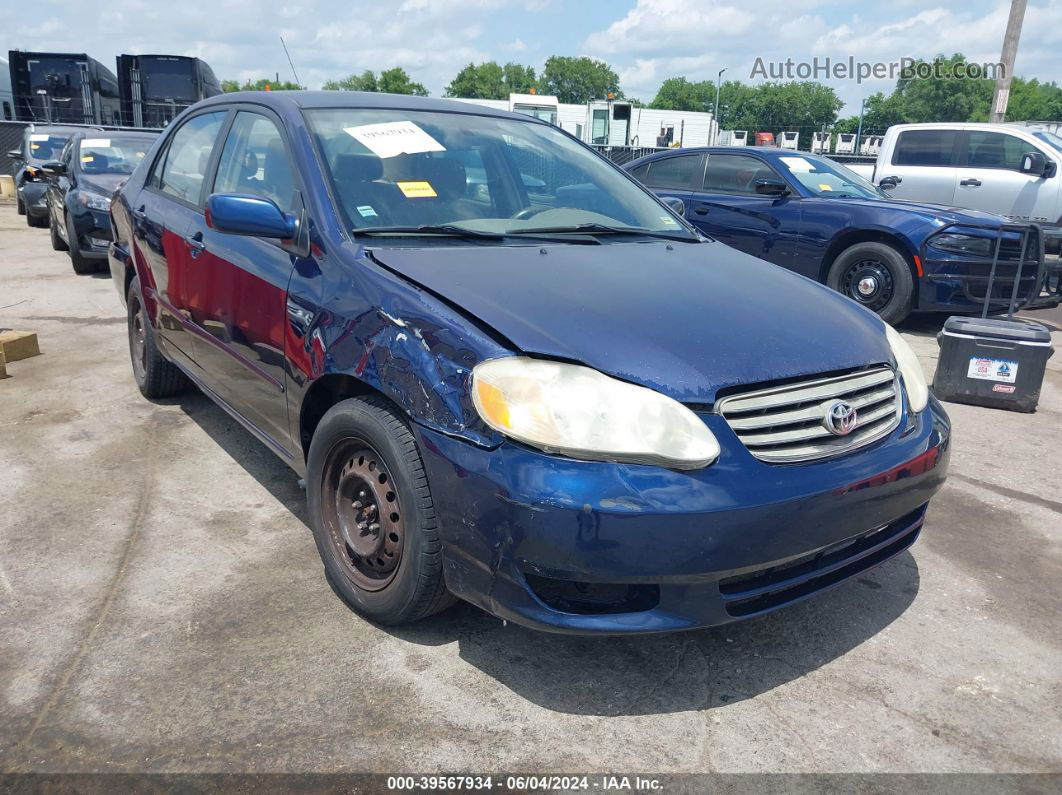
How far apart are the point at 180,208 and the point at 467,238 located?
1769mm

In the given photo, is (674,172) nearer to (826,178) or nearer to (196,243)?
(826,178)

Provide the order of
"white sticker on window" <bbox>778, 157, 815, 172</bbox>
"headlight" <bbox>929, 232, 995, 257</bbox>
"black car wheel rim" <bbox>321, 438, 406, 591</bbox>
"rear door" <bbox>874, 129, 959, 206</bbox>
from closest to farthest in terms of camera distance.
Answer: "black car wheel rim" <bbox>321, 438, 406, 591</bbox> < "headlight" <bbox>929, 232, 995, 257</bbox> < "white sticker on window" <bbox>778, 157, 815, 172</bbox> < "rear door" <bbox>874, 129, 959, 206</bbox>

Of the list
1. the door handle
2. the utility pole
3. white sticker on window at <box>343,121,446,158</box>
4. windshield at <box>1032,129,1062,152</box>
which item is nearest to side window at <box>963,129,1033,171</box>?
windshield at <box>1032,129,1062,152</box>

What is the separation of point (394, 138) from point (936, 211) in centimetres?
580

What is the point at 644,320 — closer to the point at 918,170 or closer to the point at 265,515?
the point at 265,515

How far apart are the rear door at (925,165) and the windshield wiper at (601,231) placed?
850cm

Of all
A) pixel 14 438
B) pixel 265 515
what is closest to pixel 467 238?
pixel 265 515

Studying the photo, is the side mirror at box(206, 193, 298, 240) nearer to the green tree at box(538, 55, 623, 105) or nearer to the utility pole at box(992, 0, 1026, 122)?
the utility pole at box(992, 0, 1026, 122)

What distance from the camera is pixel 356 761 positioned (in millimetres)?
2139

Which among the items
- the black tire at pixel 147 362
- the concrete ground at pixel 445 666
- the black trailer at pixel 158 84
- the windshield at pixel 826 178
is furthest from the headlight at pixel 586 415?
the black trailer at pixel 158 84

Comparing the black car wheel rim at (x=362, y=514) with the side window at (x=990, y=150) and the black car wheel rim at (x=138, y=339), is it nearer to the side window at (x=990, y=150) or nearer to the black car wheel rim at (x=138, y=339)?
the black car wheel rim at (x=138, y=339)

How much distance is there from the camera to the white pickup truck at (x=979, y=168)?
10250 mm

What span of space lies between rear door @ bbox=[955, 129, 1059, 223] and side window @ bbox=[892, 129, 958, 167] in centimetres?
15

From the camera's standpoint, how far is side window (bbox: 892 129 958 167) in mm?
10703
